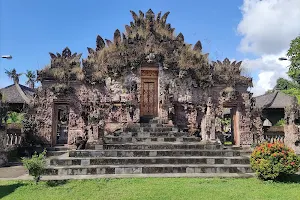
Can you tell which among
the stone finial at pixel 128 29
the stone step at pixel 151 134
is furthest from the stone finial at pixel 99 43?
the stone step at pixel 151 134

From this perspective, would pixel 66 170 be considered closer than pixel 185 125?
Yes

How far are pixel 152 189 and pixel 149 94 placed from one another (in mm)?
8552

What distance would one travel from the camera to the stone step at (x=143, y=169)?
9.16m

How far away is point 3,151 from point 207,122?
897 centimetres

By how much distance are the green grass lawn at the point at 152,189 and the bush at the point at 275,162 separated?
0.29 metres

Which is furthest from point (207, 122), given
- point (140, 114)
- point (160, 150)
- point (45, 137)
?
point (45, 137)

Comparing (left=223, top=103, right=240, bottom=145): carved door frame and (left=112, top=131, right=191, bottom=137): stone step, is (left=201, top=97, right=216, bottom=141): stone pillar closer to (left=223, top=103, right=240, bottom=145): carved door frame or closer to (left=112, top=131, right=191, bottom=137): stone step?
(left=112, top=131, right=191, bottom=137): stone step

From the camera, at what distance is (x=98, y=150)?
10578mm

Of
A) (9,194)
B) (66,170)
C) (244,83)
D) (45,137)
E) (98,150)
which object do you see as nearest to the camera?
(9,194)

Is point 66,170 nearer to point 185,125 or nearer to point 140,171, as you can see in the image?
point 140,171

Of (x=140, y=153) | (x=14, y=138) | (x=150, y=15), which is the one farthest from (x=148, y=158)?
(x=150, y=15)

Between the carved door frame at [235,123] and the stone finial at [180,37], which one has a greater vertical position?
the stone finial at [180,37]

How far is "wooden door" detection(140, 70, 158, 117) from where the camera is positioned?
610 inches

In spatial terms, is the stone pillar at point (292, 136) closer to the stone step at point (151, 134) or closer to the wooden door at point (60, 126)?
the stone step at point (151, 134)
